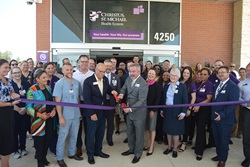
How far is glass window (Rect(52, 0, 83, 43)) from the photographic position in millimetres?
7594

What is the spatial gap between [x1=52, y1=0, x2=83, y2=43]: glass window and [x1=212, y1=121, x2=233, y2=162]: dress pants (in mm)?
5651

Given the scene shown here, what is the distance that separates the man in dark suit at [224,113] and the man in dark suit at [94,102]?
2078 millimetres

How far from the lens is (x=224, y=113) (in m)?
3.62

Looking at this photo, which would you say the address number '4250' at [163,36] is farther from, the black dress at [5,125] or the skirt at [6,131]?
the skirt at [6,131]

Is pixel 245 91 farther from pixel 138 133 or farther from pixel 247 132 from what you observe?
pixel 138 133

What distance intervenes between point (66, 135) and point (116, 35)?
5.02 m

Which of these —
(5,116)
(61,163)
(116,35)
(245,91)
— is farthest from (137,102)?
(116,35)

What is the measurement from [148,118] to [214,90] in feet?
4.53

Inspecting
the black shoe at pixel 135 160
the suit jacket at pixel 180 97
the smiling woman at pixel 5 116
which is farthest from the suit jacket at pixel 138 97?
the smiling woman at pixel 5 116

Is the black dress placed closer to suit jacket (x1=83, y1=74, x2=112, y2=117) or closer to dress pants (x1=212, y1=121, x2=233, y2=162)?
suit jacket (x1=83, y1=74, x2=112, y2=117)

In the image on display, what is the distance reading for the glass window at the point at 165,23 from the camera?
805 cm

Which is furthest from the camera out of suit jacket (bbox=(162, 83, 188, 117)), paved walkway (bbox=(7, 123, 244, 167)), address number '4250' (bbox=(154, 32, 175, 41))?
address number '4250' (bbox=(154, 32, 175, 41))

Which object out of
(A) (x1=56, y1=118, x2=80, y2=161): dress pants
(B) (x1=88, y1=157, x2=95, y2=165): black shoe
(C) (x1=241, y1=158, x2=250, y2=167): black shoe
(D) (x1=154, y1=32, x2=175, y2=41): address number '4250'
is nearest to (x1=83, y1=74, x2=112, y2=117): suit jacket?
(A) (x1=56, y1=118, x2=80, y2=161): dress pants

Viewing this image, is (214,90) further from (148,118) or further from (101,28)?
(101,28)
